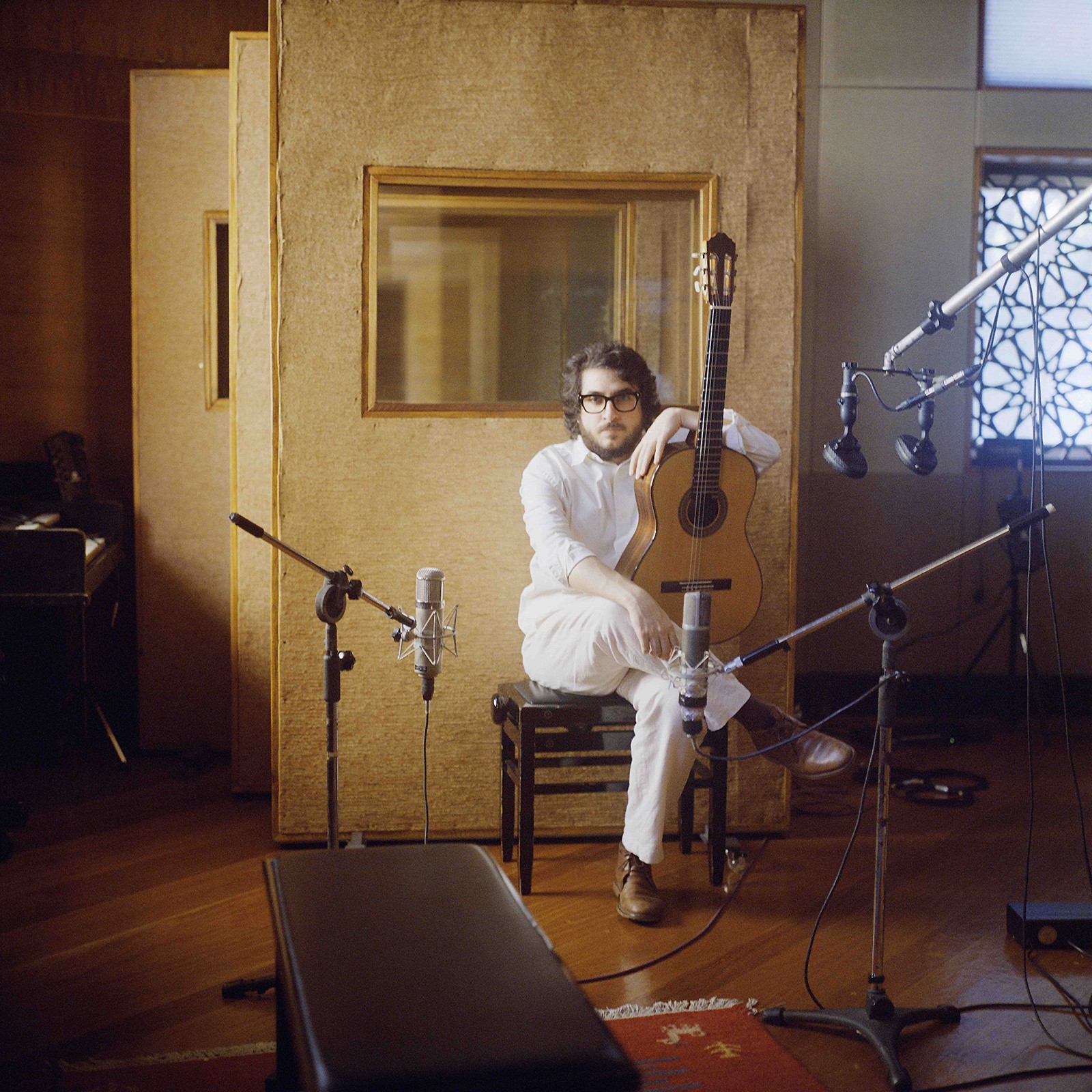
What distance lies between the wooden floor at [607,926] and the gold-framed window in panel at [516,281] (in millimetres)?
1351

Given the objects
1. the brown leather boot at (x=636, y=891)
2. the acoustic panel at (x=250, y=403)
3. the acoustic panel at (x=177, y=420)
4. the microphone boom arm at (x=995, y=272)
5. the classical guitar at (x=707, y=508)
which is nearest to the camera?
the microphone boom arm at (x=995, y=272)

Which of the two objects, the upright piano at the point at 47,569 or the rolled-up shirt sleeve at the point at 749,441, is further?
the upright piano at the point at 47,569

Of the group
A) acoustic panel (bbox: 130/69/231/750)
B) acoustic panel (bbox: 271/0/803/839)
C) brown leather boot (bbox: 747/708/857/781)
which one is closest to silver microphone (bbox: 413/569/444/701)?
acoustic panel (bbox: 271/0/803/839)

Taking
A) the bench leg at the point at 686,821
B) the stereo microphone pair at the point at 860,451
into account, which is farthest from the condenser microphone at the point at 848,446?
the bench leg at the point at 686,821

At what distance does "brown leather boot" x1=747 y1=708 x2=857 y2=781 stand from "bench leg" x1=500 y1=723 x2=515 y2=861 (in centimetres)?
66

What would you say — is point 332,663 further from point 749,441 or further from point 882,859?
point 749,441

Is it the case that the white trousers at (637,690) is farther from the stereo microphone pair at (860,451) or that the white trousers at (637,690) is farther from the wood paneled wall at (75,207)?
the wood paneled wall at (75,207)

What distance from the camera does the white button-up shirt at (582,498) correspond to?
291cm

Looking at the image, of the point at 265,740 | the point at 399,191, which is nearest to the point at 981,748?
the point at 265,740

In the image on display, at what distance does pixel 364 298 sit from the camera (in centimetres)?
303

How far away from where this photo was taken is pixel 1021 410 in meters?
5.00

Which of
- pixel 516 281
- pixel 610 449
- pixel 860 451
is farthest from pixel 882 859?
pixel 516 281

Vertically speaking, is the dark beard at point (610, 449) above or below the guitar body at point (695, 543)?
above

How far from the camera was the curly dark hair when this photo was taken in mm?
2992
